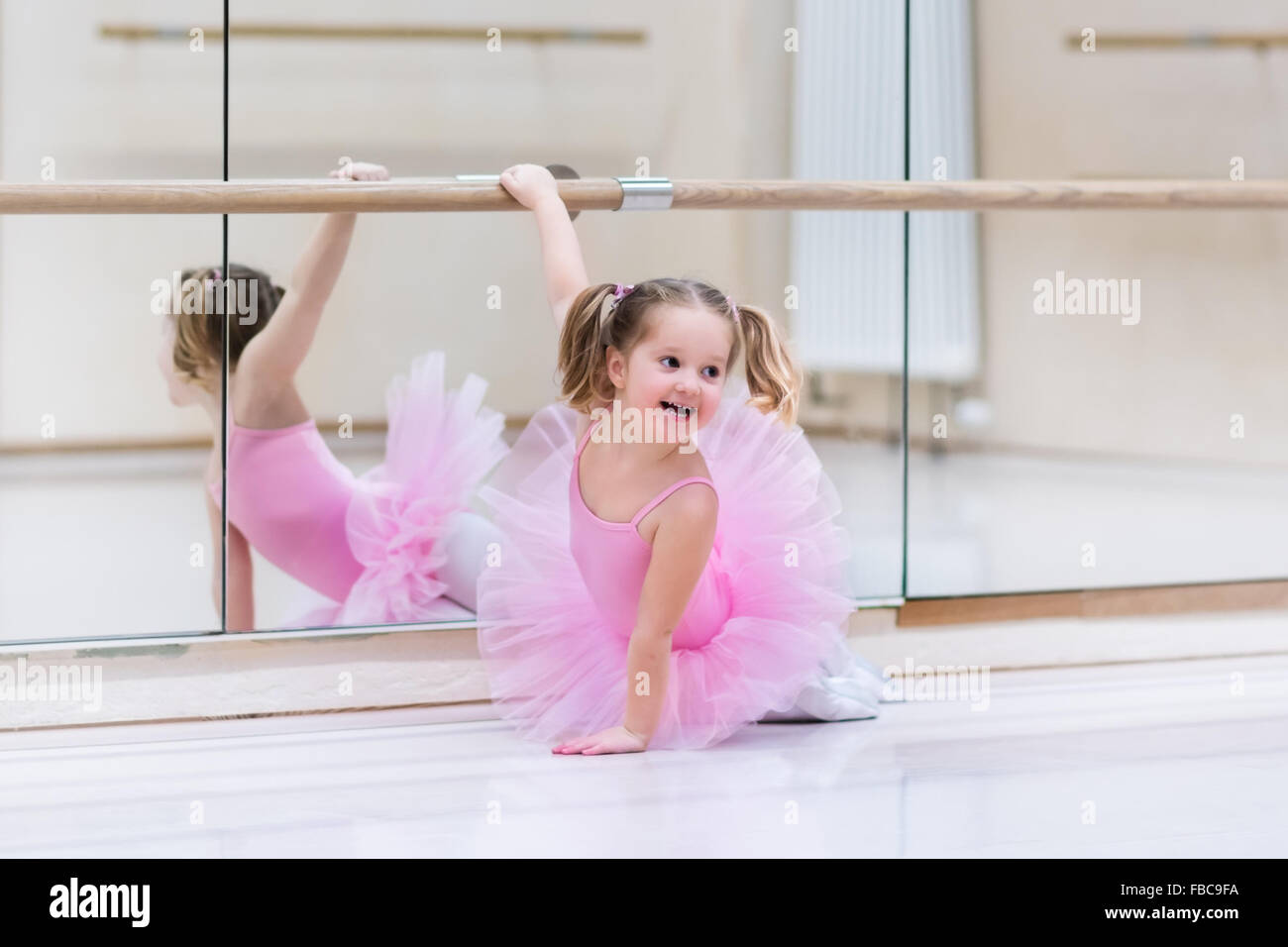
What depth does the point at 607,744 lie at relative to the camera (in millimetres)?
1476

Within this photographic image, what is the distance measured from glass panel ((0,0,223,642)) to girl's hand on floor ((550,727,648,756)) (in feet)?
1.63

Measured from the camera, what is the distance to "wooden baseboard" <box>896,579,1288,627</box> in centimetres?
190

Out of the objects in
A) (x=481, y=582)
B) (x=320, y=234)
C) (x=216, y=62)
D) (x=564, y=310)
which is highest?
(x=216, y=62)

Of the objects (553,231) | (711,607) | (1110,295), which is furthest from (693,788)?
(1110,295)

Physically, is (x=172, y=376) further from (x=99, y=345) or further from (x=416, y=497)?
(x=99, y=345)

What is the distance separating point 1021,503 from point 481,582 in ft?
6.34

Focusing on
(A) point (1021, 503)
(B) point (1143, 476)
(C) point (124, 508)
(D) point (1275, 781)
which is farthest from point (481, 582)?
(B) point (1143, 476)

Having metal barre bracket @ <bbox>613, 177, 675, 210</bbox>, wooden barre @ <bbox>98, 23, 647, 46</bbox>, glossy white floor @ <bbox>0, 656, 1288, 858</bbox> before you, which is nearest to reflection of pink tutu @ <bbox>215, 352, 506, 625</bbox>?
glossy white floor @ <bbox>0, 656, 1288, 858</bbox>

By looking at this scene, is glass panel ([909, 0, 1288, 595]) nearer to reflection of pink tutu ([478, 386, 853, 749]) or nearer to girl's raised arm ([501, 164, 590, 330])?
reflection of pink tutu ([478, 386, 853, 749])

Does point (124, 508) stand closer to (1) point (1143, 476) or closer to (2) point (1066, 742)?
(2) point (1066, 742)

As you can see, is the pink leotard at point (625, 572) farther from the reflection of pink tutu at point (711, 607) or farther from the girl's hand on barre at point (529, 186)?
the girl's hand on barre at point (529, 186)

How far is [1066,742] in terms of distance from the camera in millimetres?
1546

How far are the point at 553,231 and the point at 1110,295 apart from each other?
293 cm

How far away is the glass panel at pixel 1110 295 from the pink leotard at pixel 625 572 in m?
1.62
